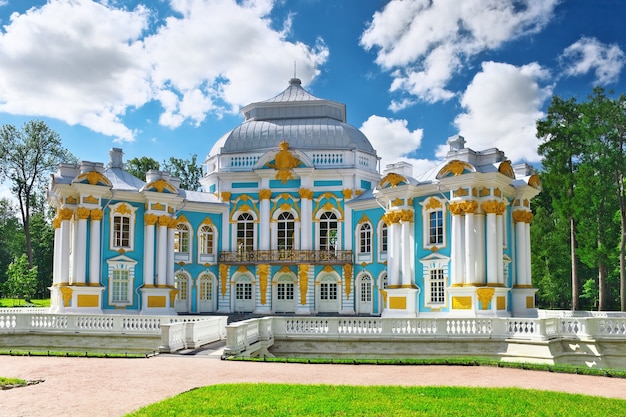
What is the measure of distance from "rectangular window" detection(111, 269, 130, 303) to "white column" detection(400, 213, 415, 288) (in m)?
11.4

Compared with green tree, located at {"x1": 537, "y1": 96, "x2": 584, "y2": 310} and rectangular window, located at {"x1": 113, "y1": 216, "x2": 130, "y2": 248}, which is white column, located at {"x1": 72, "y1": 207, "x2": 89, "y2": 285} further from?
green tree, located at {"x1": 537, "y1": 96, "x2": 584, "y2": 310}

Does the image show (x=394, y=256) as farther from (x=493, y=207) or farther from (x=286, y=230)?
(x=286, y=230)

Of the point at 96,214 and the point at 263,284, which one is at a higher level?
the point at 96,214

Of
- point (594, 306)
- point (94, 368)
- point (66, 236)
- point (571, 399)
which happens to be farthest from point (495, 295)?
point (594, 306)

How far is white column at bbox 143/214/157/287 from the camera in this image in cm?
2695

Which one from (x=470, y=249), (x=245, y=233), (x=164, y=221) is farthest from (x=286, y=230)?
(x=470, y=249)

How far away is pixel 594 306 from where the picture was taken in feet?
127

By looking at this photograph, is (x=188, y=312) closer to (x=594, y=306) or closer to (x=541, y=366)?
(x=541, y=366)

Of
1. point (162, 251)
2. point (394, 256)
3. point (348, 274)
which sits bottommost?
point (348, 274)

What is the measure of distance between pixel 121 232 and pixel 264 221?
6487 millimetres

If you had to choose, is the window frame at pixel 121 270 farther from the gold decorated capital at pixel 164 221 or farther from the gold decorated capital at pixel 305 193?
the gold decorated capital at pixel 305 193

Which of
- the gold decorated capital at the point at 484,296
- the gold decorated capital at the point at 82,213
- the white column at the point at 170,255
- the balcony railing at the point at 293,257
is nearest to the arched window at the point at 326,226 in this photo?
the balcony railing at the point at 293,257

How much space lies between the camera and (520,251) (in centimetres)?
2411

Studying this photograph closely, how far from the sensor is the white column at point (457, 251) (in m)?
22.6
